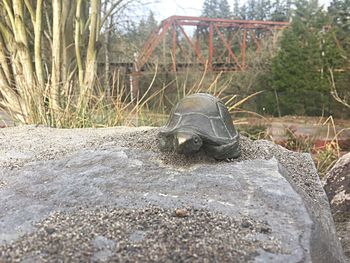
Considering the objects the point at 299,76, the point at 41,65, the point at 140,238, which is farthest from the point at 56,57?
the point at 299,76

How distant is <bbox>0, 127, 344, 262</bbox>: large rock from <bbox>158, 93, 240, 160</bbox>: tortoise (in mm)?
65

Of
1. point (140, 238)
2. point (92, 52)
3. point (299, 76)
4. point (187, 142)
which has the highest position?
point (92, 52)

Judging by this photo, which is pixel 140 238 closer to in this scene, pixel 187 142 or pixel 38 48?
pixel 187 142

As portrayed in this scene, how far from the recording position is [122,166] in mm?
1733

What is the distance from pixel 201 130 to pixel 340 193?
1.16 meters

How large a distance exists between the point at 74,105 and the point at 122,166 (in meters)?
2.05

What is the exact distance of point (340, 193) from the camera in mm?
2445

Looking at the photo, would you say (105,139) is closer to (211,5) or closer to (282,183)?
(282,183)

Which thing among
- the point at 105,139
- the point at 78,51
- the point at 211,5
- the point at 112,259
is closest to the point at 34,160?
the point at 105,139

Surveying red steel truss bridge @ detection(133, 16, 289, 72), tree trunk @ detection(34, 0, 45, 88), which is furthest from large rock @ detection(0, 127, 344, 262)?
red steel truss bridge @ detection(133, 16, 289, 72)

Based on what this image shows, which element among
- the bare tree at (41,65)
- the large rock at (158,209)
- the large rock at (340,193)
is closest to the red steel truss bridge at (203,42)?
the bare tree at (41,65)

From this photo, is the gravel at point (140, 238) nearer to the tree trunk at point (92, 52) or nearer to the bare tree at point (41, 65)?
the bare tree at point (41, 65)

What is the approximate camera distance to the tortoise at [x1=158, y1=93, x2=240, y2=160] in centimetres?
167

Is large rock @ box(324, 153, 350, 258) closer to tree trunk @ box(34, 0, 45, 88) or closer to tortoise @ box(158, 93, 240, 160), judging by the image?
tortoise @ box(158, 93, 240, 160)
